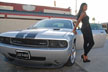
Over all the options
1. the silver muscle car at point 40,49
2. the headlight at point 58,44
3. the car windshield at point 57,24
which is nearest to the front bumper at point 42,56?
the silver muscle car at point 40,49

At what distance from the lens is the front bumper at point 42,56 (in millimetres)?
2268

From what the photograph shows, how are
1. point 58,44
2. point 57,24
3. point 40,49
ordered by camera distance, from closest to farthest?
point 40,49, point 58,44, point 57,24

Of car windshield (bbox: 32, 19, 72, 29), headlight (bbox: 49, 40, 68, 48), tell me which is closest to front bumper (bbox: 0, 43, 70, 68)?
headlight (bbox: 49, 40, 68, 48)

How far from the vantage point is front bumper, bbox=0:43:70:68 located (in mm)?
2268

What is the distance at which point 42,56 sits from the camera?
2297 mm

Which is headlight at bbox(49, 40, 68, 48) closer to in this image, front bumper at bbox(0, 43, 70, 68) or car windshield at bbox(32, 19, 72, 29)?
front bumper at bbox(0, 43, 70, 68)

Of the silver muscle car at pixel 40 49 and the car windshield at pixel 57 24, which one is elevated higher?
the car windshield at pixel 57 24

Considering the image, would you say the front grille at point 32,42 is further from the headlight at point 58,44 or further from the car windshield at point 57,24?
the car windshield at point 57,24

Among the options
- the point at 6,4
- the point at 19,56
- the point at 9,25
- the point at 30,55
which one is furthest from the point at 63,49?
the point at 6,4

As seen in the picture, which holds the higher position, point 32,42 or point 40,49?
point 32,42

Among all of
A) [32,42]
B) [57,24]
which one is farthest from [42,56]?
[57,24]

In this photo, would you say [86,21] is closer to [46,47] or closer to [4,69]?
[46,47]

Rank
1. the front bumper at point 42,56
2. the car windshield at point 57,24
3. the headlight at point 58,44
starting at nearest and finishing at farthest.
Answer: the front bumper at point 42,56, the headlight at point 58,44, the car windshield at point 57,24

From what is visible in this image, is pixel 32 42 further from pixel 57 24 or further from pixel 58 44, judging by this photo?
pixel 57 24
